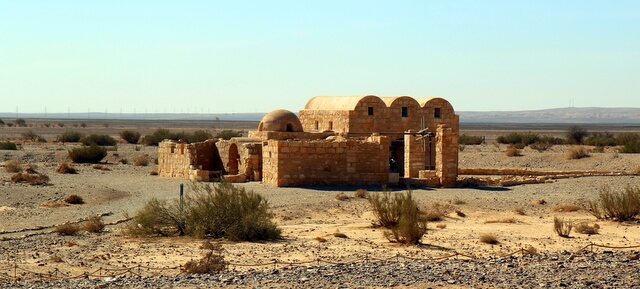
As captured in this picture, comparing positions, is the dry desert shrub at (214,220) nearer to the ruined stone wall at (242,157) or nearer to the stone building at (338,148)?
the stone building at (338,148)

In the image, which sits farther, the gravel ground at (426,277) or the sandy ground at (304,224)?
the sandy ground at (304,224)

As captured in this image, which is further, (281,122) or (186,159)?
(281,122)

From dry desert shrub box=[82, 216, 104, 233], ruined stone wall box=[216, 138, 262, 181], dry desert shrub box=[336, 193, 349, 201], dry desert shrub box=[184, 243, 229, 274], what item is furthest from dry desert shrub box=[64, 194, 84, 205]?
dry desert shrub box=[184, 243, 229, 274]

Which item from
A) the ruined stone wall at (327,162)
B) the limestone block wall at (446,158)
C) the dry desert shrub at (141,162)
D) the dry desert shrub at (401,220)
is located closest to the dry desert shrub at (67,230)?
the dry desert shrub at (401,220)

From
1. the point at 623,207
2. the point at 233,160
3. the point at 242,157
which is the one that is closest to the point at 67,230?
the point at 623,207

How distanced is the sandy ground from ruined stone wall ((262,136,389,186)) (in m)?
0.76

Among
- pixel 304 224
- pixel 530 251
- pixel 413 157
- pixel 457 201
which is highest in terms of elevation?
pixel 413 157

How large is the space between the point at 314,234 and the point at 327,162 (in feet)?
29.0

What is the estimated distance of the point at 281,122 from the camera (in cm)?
2995

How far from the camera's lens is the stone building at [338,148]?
2562 centimetres

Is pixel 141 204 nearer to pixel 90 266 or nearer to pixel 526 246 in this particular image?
pixel 90 266

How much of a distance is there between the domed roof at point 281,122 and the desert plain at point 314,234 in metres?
4.00

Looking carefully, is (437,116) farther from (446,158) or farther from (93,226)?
(93,226)

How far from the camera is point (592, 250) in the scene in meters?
14.5
